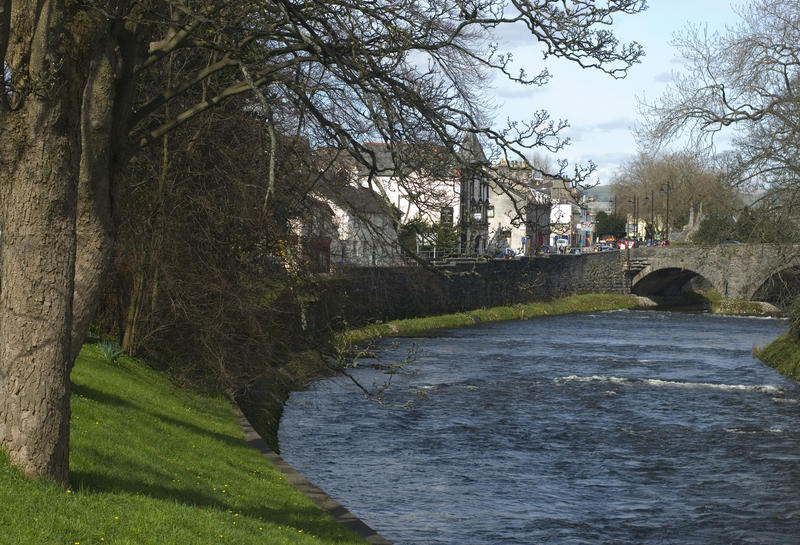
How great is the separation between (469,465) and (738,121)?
12.4 metres

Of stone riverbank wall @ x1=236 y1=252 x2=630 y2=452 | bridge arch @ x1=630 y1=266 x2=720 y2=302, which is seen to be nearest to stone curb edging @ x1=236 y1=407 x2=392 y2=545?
stone riverbank wall @ x1=236 y1=252 x2=630 y2=452

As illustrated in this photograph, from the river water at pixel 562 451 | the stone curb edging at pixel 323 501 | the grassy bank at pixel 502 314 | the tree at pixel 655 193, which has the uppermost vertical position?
the tree at pixel 655 193

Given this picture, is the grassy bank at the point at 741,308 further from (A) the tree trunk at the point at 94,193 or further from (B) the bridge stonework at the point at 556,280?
(A) the tree trunk at the point at 94,193

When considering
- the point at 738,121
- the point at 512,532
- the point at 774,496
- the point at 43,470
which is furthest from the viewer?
the point at 738,121

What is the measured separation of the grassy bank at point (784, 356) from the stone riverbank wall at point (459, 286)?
933 centimetres

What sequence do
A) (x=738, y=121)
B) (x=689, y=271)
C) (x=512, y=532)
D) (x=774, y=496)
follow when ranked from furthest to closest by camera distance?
(x=689, y=271)
(x=738, y=121)
(x=774, y=496)
(x=512, y=532)

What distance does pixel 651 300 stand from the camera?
7769 centimetres

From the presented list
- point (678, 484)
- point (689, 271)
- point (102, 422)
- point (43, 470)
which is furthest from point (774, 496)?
point (689, 271)

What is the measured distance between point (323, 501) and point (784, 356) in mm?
27474

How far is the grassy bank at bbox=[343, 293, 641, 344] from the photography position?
1802 inches

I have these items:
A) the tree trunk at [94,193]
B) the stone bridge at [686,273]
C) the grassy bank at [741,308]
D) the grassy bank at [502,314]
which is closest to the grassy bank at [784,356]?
the grassy bank at [502,314]

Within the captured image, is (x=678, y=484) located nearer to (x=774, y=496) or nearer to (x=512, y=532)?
(x=774, y=496)

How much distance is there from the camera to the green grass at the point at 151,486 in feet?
28.4

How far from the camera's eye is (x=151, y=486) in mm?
11062
